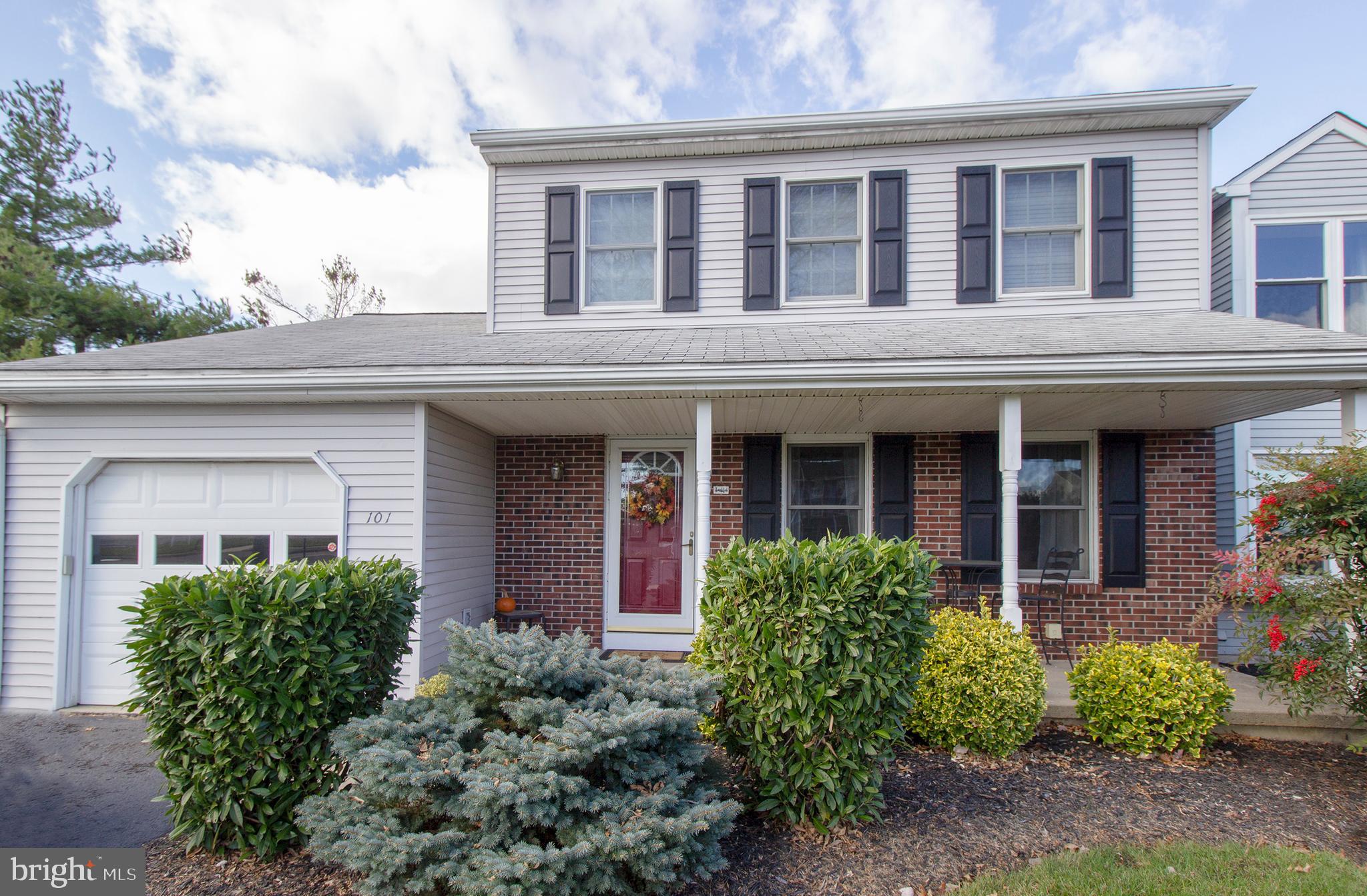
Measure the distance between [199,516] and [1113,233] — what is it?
8.53m

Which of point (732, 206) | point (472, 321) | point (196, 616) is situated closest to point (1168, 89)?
point (732, 206)

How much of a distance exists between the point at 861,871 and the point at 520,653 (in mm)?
1732

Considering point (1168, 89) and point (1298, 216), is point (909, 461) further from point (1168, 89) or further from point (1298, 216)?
point (1298, 216)

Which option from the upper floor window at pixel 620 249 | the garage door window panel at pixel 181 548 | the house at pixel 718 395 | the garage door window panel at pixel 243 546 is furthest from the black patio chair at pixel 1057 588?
the garage door window panel at pixel 181 548

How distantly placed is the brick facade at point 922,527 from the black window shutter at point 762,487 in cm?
10

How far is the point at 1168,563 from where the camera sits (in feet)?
20.1

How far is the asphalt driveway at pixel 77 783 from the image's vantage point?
3.28m

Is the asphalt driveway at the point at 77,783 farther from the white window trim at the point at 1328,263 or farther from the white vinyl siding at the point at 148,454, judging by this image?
the white window trim at the point at 1328,263

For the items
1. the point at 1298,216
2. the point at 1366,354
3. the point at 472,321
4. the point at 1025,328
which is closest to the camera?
the point at 1366,354

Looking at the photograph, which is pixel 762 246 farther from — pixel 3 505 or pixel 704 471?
pixel 3 505

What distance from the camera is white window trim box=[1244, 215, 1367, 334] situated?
6457 millimetres

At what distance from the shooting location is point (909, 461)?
254 inches

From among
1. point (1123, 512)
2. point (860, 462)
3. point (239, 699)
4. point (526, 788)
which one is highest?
point (860, 462)

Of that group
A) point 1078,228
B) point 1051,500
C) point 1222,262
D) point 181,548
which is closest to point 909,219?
point 1078,228
